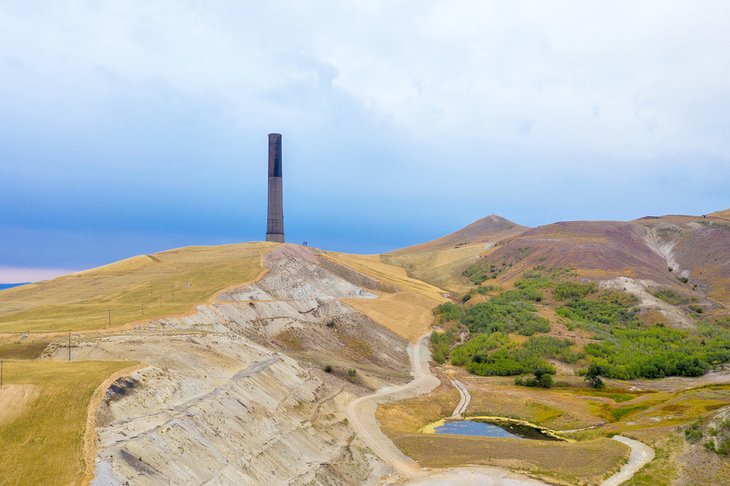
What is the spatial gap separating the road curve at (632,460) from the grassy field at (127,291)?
44330 mm

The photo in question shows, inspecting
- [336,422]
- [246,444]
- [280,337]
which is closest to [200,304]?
[280,337]

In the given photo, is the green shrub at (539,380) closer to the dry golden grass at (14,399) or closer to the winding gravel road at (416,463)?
the winding gravel road at (416,463)

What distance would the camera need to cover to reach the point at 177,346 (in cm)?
4534

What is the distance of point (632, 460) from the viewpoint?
131ft

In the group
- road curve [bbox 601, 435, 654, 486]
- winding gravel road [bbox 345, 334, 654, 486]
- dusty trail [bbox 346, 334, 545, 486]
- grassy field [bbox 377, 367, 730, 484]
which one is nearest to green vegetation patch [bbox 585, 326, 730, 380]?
grassy field [bbox 377, 367, 730, 484]

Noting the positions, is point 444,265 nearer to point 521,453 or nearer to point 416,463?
point 521,453

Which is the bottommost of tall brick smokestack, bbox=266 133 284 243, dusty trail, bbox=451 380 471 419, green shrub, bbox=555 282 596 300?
dusty trail, bbox=451 380 471 419

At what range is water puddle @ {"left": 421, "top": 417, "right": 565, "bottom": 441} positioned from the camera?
51.5 metres

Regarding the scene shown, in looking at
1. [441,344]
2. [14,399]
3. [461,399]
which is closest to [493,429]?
[461,399]

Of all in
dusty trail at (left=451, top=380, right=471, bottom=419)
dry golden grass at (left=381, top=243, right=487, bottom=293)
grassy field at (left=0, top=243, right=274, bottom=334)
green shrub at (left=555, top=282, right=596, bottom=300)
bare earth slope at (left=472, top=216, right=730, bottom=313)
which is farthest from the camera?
dry golden grass at (left=381, top=243, right=487, bottom=293)

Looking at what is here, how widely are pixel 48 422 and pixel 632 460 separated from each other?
127ft

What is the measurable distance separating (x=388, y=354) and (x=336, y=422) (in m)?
29.2

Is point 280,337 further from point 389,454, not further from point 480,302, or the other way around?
point 480,302

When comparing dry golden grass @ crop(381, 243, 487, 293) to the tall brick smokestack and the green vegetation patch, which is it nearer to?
the tall brick smokestack
